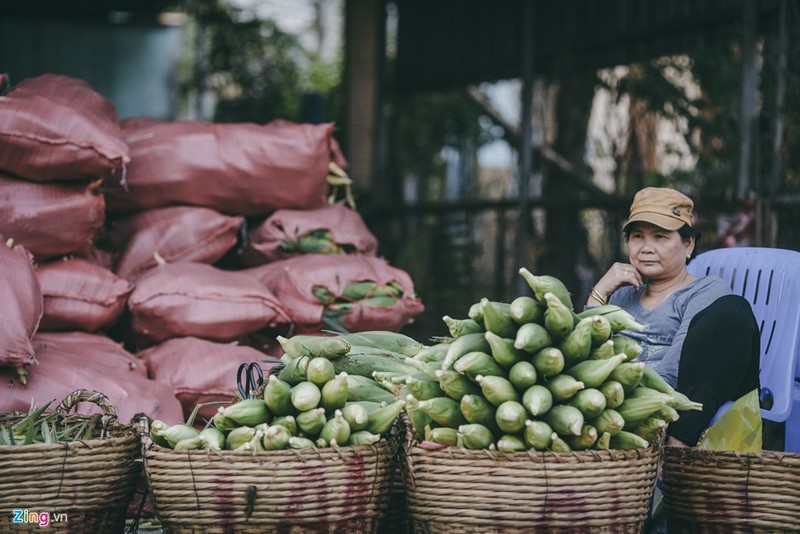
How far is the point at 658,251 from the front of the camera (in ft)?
10.2

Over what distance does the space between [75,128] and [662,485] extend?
2.39m

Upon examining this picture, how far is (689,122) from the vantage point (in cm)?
609

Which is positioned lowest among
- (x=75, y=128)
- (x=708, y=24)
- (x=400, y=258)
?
(x=400, y=258)

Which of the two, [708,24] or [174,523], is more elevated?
[708,24]

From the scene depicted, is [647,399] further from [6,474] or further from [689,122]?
[689,122]

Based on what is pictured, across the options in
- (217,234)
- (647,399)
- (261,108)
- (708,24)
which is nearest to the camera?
(647,399)

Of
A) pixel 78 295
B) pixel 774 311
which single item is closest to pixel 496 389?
pixel 774 311

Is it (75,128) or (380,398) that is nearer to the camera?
(380,398)

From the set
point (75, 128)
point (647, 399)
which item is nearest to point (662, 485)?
point (647, 399)

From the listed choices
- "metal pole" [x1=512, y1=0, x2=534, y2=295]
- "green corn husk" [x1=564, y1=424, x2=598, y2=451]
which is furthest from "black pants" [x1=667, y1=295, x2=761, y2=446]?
"metal pole" [x1=512, y1=0, x2=534, y2=295]

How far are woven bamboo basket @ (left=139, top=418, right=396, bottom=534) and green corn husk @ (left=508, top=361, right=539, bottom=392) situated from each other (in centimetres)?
40

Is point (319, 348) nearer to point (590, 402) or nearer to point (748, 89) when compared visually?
point (590, 402)

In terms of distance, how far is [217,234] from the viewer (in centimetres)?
409

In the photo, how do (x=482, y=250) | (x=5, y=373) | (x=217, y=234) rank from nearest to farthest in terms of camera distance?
1. (x=5, y=373)
2. (x=217, y=234)
3. (x=482, y=250)
